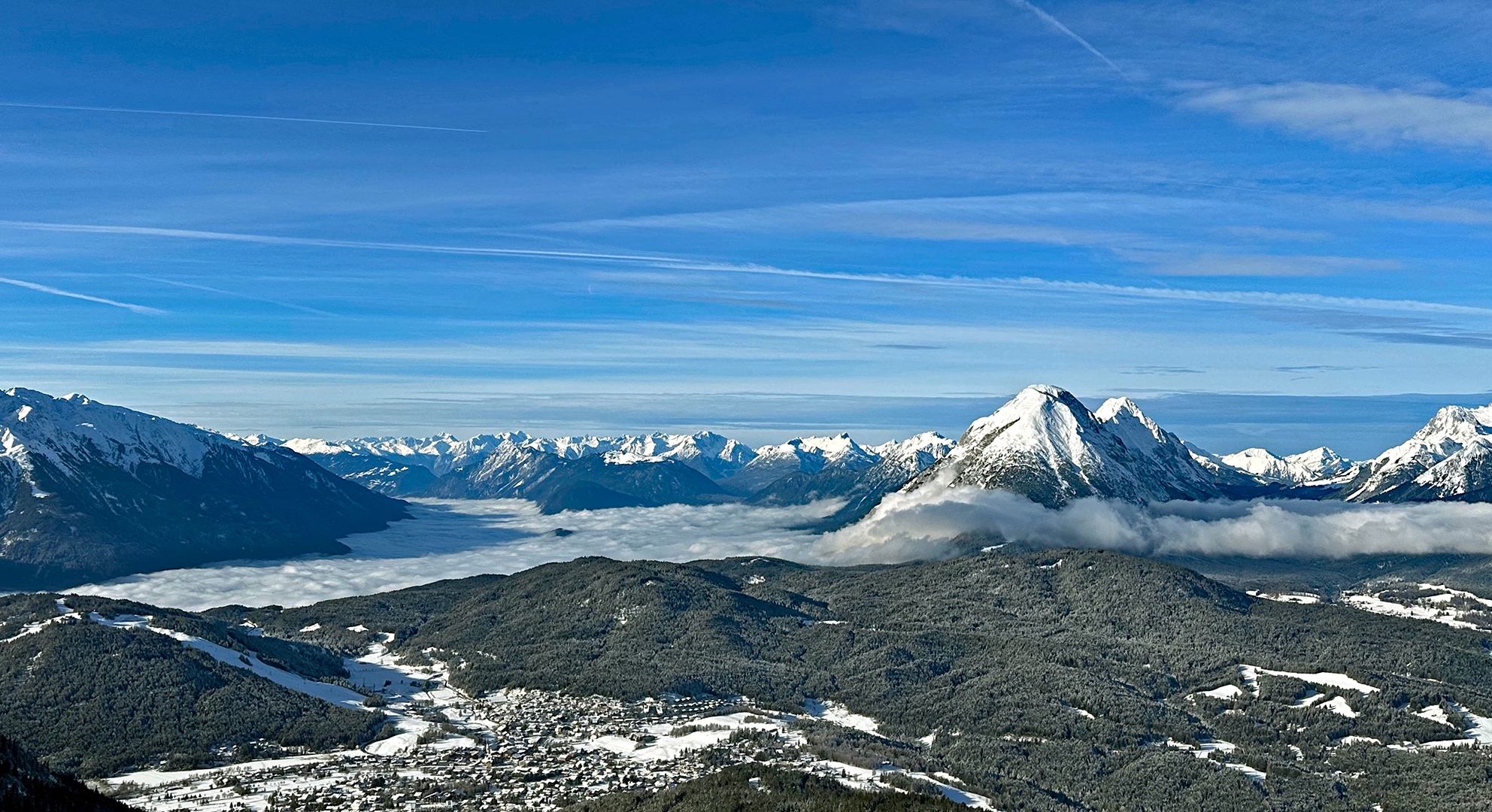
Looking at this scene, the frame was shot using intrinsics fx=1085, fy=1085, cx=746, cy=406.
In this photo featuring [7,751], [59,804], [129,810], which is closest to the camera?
[59,804]

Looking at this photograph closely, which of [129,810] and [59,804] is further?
[129,810]

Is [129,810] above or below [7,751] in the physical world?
below

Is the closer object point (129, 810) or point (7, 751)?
point (7, 751)

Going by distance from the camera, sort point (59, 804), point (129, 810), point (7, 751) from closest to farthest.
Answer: point (59, 804) < point (7, 751) < point (129, 810)

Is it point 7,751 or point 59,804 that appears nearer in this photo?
point 59,804
